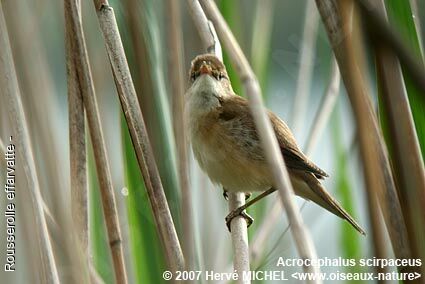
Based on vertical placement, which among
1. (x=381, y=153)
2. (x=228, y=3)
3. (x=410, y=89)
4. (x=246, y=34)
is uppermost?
(x=246, y=34)

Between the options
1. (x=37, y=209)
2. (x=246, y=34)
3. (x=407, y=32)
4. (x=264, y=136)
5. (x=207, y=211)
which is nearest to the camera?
(x=264, y=136)

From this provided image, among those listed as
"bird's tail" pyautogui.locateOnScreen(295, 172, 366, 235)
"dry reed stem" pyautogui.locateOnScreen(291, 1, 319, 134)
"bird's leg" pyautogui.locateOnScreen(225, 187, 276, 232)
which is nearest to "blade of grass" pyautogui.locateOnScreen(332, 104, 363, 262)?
"bird's tail" pyautogui.locateOnScreen(295, 172, 366, 235)

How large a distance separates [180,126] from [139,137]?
13 cm

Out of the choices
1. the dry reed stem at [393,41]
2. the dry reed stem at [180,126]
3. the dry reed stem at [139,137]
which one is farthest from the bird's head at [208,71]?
the dry reed stem at [393,41]

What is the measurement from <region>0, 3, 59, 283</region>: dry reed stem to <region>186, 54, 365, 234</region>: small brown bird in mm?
718

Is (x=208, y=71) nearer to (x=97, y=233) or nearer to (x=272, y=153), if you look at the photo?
(x=97, y=233)

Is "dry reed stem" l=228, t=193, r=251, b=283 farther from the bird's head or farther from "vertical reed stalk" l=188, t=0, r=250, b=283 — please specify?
the bird's head

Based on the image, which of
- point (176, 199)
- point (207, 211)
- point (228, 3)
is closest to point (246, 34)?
point (228, 3)

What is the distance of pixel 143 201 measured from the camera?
1.83m

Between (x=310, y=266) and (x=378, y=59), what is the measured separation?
404 millimetres

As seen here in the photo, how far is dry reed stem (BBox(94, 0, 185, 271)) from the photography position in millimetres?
1687

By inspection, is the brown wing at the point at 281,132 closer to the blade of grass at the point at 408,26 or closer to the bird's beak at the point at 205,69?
the bird's beak at the point at 205,69

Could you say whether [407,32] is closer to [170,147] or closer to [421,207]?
[421,207]

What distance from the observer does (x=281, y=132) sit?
7.51 feet
